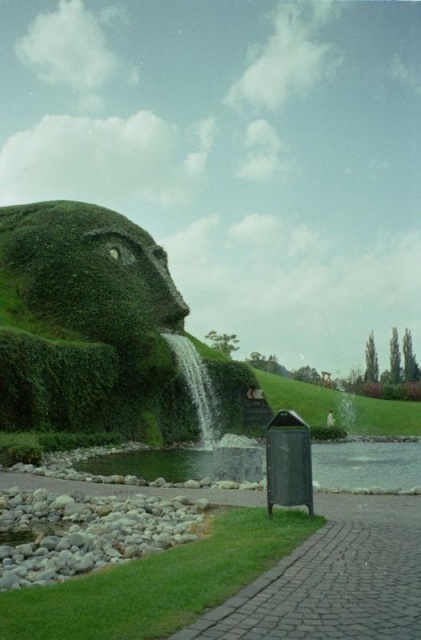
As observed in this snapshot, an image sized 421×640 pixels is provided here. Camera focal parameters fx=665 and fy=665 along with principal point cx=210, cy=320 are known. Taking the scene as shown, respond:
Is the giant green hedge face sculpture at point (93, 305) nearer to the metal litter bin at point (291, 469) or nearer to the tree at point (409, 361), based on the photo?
the metal litter bin at point (291, 469)

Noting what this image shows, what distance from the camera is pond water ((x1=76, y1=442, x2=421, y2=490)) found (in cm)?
1499

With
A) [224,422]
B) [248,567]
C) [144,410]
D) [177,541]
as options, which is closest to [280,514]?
[177,541]

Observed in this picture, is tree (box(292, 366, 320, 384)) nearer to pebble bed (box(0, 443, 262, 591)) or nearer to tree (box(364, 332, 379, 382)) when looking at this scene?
tree (box(364, 332, 379, 382))

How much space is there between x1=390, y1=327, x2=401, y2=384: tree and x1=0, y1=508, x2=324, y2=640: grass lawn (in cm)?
6966

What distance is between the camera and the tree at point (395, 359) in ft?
244

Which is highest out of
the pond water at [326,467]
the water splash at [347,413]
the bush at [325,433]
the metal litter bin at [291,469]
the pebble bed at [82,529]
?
the water splash at [347,413]

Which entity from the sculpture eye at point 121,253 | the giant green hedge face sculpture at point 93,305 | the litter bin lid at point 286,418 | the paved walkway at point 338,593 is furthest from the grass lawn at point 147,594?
the sculpture eye at point 121,253

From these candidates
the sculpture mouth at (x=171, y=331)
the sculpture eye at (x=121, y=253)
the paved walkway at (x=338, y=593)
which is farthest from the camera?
the sculpture mouth at (x=171, y=331)

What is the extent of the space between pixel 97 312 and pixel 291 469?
20740mm

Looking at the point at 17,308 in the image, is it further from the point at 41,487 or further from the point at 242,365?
the point at 41,487

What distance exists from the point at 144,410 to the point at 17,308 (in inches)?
278

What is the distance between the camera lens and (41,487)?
12352 millimetres

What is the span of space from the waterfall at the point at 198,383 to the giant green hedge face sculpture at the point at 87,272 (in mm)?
1357

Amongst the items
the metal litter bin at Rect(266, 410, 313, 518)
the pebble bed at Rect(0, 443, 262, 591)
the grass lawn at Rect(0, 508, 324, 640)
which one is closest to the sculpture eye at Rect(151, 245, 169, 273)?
the pebble bed at Rect(0, 443, 262, 591)
